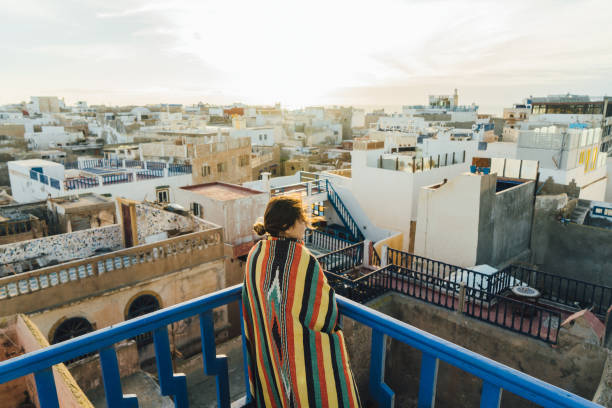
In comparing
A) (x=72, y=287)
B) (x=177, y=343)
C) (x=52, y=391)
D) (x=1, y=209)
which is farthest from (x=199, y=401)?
(x=1, y=209)

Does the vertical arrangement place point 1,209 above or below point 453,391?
above

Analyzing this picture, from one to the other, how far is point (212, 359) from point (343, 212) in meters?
16.8

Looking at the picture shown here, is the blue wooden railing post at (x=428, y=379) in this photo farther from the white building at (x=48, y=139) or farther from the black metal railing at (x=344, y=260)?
the white building at (x=48, y=139)

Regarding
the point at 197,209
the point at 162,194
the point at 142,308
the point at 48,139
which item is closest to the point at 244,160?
the point at 162,194

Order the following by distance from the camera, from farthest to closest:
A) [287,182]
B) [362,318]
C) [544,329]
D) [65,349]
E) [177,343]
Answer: [287,182], [177,343], [544,329], [362,318], [65,349]

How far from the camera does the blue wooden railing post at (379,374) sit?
235cm

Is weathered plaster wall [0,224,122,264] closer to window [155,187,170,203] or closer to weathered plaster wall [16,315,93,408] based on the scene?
weathered plaster wall [16,315,93,408]

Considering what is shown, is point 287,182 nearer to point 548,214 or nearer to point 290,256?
point 548,214

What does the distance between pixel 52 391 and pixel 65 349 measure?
23 cm

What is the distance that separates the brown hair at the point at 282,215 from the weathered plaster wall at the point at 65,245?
41.2 feet

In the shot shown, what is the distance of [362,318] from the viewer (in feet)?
7.59

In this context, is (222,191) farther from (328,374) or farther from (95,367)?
(328,374)

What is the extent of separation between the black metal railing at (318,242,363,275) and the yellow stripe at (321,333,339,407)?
32.9 ft

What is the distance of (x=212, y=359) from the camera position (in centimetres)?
261
